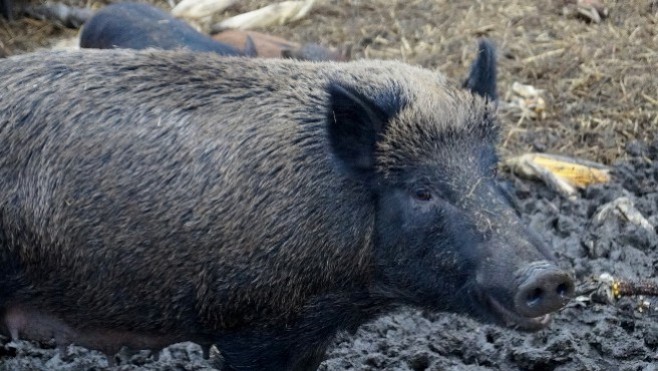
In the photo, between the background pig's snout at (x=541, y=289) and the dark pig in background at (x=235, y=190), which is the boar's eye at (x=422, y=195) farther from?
the background pig's snout at (x=541, y=289)

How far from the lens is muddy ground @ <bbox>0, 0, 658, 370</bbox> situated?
508cm

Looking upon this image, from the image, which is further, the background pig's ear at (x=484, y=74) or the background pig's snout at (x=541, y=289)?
the background pig's ear at (x=484, y=74)

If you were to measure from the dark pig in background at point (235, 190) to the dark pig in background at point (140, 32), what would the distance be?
2.93 m

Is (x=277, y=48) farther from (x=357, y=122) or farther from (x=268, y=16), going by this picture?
(x=357, y=122)

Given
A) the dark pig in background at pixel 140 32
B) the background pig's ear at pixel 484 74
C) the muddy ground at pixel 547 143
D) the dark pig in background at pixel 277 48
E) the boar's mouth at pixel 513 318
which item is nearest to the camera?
the boar's mouth at pixel 513 318

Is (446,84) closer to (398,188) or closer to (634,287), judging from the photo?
(398,188)

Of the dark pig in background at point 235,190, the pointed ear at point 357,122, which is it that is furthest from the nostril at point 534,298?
the pointed ear at point 357,122

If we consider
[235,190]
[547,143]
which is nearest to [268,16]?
[547,143]

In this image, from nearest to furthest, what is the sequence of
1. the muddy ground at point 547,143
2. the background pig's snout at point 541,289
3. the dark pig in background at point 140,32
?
the background pig's snout at point 541,289 < the muddy ground at point 547,143 < the dark pig in background at point 140,32

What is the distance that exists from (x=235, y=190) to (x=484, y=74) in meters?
1.03

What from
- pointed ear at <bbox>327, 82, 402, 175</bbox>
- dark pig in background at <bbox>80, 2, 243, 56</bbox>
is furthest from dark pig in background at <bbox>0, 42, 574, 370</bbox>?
dark pig in background at <bbox>80, 2, 243, 56</bbox>

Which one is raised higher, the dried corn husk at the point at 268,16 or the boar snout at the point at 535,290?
the boar snout at the point at 535,290

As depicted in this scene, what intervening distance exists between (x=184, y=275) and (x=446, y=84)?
3.93 ft

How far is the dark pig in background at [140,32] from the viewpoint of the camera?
7055 millimetres
